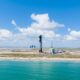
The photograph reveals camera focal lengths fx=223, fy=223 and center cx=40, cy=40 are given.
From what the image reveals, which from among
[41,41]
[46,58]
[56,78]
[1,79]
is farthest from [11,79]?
[41,41]

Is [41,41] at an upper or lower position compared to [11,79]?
upper

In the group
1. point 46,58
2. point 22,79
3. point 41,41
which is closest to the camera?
point 22,79

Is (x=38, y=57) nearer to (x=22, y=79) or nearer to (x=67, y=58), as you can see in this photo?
(x=67, y=58)

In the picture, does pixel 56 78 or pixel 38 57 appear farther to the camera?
pixel 38 57

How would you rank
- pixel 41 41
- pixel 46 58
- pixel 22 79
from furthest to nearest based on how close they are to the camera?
pixel 41 41
pixel 46 58
pixel 22 79

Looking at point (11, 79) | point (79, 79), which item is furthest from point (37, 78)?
point (79, 79)

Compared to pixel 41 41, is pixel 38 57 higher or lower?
lower

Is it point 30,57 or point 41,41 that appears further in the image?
point 41,41

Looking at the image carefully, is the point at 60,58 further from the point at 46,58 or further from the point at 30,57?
the point at 30,57
